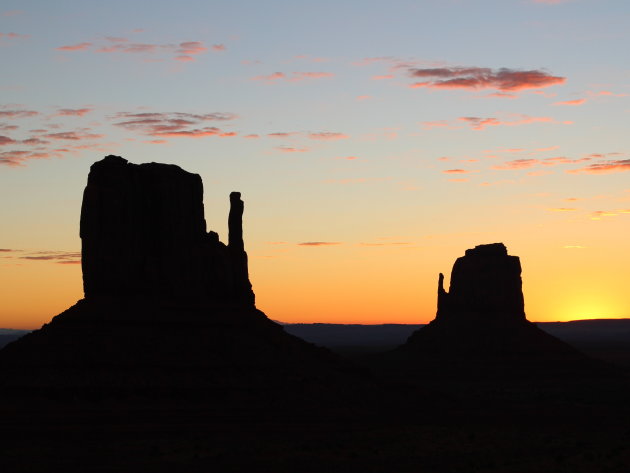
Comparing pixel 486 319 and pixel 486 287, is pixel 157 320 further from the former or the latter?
pixel 486 287

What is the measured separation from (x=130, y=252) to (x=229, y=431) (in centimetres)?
2281

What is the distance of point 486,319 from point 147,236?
9334cm

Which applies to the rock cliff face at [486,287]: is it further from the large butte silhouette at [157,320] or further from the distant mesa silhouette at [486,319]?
the large butte silhouette at [157,320]

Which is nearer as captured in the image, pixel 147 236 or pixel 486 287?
pixel 147 236

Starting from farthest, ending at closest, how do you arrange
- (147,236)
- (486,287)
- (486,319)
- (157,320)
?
(486,287) → (486,319) → (147,236) → (157,320)

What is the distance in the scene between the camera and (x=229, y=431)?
296ft

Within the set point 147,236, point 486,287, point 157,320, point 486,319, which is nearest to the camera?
point 157,320

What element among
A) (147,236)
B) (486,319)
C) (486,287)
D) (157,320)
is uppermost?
A: (147,236)

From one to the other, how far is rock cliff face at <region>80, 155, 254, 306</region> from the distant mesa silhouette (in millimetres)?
79891

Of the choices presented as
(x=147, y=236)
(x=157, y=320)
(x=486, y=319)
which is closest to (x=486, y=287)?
(x=486, y=319)

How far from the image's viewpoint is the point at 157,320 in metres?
102

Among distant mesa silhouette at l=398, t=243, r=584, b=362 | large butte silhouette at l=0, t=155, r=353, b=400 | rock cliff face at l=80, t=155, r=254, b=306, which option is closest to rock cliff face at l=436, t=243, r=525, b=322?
distant mesa silhouette at l=398, t=243, r=584, b=362

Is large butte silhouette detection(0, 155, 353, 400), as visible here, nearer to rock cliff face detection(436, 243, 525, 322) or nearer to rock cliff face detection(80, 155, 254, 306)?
rock cliff face detection(80, 155, 254, 306)

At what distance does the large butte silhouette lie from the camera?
97750 millimetres
